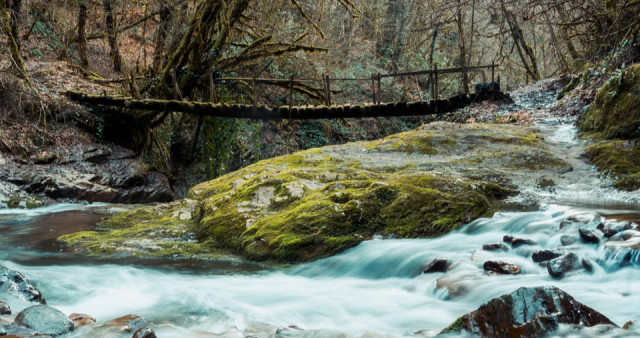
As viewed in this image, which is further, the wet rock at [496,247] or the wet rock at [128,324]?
the wet rock at [496,247]

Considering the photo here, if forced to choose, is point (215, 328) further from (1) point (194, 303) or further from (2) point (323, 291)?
(2) point (323, 291)

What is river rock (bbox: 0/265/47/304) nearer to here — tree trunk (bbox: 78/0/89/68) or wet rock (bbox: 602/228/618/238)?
wet rock (bbox: 602/228/618/238)

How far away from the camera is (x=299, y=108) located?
33.7ft

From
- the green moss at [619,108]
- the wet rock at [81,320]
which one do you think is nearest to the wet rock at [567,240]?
the wet rock at [81,320]

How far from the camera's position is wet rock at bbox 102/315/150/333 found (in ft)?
9.76

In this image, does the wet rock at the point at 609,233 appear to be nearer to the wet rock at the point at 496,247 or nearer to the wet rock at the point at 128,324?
the wet rock at the point at 496,247

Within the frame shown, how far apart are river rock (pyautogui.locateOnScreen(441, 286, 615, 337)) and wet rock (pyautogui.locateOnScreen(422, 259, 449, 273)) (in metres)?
1.31

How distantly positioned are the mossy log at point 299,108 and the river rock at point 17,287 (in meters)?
7.03

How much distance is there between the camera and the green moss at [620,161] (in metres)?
5.72

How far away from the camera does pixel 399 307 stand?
3.50 metres

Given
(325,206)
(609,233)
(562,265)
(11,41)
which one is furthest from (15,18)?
(609,233)

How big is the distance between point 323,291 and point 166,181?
8.80 meters

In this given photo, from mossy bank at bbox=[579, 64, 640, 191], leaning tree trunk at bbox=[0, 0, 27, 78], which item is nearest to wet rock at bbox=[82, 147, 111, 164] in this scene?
leaning tree trunk at bbox=[0, 0, 27, 78]

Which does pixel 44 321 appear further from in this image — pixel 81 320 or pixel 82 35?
pixel 82 35
